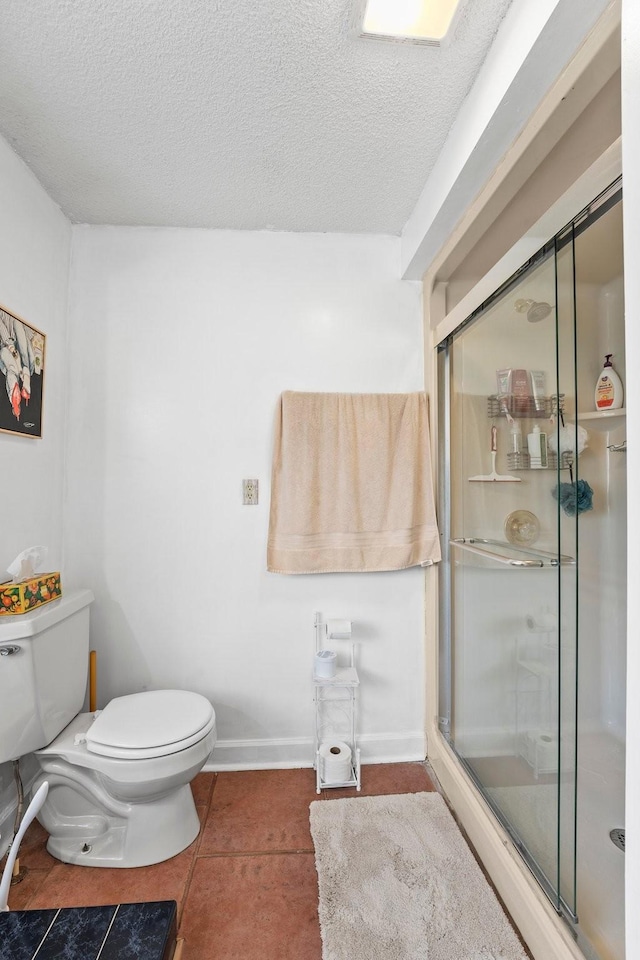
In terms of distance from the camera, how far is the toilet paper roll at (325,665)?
77.7 inches

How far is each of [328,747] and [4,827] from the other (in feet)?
3.78

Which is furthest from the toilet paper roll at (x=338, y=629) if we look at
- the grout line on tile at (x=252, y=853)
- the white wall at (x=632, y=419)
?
the white wall at (x=632, y=419)

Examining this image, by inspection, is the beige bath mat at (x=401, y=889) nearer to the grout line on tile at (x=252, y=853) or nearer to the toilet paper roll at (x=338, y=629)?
the grout line on tile at (x=252, y=853)

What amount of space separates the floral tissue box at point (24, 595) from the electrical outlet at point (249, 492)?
0.80m

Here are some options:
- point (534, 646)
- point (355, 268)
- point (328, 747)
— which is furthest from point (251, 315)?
point (328, 747)

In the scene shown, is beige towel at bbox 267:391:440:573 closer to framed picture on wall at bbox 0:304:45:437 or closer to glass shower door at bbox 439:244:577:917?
glass shower door at bbox 439:244:577:917

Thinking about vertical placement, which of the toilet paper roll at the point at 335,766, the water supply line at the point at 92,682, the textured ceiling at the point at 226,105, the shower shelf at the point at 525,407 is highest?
the textured ceiling at the point at 226,105

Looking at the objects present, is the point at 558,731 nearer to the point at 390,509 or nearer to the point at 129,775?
the point at 390,509

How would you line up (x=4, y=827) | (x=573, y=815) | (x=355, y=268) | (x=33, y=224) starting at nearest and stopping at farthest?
(x=573, y=815), (x=4, y=827), (x=33, y=224), (x=355, y=268)

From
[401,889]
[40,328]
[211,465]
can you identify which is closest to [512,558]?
[401,889]

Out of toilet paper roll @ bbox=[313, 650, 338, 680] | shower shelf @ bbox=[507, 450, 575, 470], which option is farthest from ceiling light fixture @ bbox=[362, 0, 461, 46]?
toilet paper roll @ bbox=[313, 650, 338, 680]

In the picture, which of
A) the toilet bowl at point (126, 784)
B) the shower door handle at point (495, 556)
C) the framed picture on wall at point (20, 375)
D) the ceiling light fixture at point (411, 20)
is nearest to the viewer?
the ceiling light fixture at point (411, 20)

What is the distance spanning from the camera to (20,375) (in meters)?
1.76

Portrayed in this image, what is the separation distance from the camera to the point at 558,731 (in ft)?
4.26
